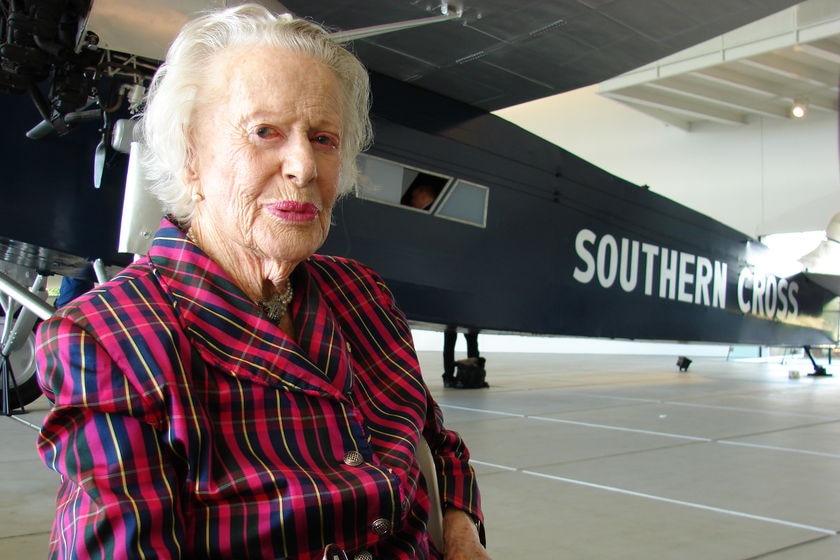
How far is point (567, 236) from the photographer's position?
5.10 m

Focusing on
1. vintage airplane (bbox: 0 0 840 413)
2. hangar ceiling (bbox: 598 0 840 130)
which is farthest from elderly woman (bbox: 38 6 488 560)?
hangar ceiling (bbox: 598 0 840 130)

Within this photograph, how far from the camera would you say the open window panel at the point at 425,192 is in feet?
13.3

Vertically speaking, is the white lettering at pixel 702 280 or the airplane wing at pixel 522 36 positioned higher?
the airplane wing at pixel 522 36

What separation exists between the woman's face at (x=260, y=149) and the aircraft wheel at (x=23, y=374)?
3.17m

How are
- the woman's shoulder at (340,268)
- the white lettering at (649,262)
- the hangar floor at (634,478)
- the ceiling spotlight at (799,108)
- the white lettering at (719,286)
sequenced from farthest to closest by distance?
the ceiling spotlight at (799,108) → the white lettering at (719,286) → the white lettering at (649,262) → the hangar floor at (634,478) → the woman's shoulder at (340,268)

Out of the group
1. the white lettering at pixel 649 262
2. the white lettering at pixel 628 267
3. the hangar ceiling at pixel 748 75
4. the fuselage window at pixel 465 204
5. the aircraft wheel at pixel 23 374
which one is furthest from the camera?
the hangar ceiling at pixel 748 75

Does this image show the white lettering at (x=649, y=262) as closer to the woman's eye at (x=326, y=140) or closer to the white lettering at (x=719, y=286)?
the white lettering at (x=719, y=286)

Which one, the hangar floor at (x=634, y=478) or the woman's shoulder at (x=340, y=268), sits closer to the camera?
the woman's shoulder at (x=340, y=268)

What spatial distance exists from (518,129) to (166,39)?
2.74 m

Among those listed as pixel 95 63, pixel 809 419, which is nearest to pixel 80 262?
pixel 95 63

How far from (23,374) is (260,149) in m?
3.40

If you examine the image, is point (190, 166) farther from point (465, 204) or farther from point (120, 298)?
point (465, 204)

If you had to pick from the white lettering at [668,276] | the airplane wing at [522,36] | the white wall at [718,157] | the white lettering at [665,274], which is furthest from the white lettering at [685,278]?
the white wall at [718,157]

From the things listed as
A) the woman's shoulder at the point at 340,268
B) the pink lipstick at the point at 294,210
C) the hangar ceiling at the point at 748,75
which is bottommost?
the woman's shoulder at the point at 340,268
